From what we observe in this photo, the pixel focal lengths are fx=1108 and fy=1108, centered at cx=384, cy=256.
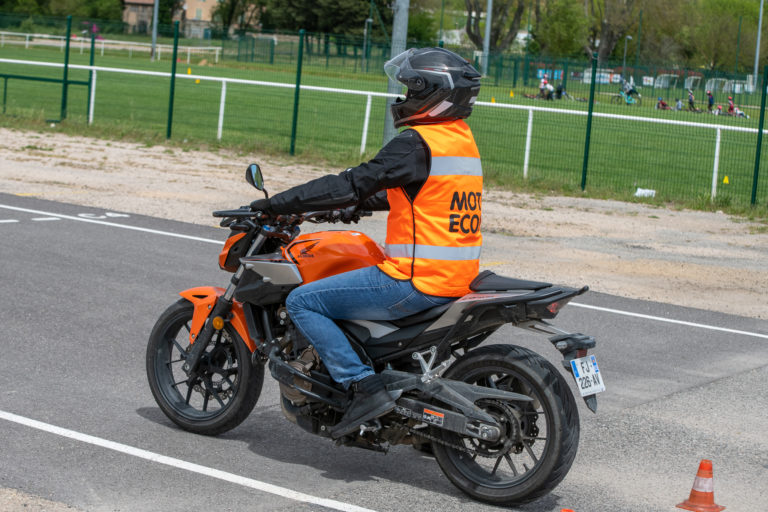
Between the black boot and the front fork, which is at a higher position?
the front fork

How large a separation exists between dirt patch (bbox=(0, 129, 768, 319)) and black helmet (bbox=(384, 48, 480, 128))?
231 inches

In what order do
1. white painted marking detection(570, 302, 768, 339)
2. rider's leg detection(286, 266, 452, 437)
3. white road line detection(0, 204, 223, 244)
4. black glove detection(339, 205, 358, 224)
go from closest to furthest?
1. rider's leg detection(286, 266, 452, 437)
2. black glove detection(339, 205, 358, 224)
3. white painted marking detection(570, 302, 768, 339)
4. white road line detection(0, 204, 223, 244)

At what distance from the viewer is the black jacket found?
492 cm

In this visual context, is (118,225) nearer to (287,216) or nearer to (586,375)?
(287,216)

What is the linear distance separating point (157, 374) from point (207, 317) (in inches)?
19.8


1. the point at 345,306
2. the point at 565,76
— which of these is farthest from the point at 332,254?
the point at 565,76

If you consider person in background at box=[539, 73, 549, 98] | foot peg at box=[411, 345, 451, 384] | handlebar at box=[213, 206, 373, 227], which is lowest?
foot peg at box=[411, 345, 451, 384]

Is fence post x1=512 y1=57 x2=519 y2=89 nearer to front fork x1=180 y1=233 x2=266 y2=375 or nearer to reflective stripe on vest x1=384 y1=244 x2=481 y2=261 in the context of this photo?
front fork x1=180 y1=233 x2=266 y2=375

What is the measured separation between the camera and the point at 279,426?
6.12 m

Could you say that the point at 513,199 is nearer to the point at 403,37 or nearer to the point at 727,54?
the point at 403,37

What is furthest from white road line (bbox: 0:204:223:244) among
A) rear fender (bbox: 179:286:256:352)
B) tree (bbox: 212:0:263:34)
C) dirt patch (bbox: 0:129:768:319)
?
tree (bbox: 212:0:263:34)

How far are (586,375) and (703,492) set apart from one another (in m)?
0.84

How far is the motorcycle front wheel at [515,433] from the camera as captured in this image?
482 cm

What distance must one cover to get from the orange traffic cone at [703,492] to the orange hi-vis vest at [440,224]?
4.38 feet
